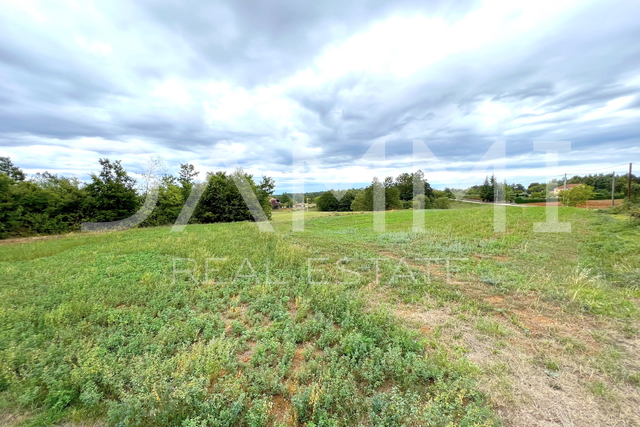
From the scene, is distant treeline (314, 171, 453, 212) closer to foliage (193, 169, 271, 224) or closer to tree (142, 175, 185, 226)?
foliage (193, 169, 271, 224)

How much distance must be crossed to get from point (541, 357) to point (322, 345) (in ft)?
7.36

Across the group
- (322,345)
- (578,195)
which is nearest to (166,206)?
(322,345)

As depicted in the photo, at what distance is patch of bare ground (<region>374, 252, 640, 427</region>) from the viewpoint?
1.83 meters

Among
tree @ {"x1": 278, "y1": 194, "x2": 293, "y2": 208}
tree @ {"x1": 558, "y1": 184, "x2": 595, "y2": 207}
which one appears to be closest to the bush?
tree @ {"x1": 558, "y1": 184, "x2": 595, "y2": 207}

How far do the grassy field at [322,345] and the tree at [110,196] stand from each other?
11.1m

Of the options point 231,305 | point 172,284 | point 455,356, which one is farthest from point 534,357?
point 172,284

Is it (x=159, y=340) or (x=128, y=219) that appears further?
(x=128, y=219)

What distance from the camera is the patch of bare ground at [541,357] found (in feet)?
6.01

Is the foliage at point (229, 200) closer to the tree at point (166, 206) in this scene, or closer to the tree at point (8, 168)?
the tree at point (166, 206)

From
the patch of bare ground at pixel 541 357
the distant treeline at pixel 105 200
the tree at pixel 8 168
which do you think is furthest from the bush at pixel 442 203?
the tree at pixel 8 168

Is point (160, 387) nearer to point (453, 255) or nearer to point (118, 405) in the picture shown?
point (118, 405)

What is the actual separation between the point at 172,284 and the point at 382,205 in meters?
27.7

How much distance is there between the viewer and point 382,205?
30.0 metres

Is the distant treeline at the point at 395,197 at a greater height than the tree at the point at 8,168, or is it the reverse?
the tree at the point at 8,168
